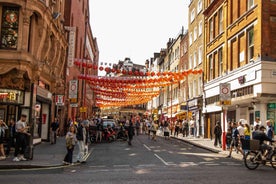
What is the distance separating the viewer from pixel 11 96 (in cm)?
1902

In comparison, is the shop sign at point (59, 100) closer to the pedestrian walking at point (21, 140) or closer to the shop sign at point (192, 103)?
the pedestrian walking at point (21, 140)

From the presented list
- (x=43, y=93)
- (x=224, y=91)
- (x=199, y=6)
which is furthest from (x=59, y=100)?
(x=199, y=6)

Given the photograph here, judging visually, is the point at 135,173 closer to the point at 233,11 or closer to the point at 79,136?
the point at 79,136

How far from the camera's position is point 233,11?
91.4 feet

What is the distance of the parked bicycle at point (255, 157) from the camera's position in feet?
43.0

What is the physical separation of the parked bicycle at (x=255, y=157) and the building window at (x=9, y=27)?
1281 centimetres

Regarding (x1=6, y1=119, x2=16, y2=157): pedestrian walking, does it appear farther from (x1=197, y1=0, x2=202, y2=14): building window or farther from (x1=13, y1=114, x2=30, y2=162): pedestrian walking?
(x1=197, y1=0, x2=202, y2=14): building window

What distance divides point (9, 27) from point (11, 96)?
3.65m

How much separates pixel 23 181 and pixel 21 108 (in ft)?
33.9

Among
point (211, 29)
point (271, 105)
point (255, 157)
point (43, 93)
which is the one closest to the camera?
point (255, 157)

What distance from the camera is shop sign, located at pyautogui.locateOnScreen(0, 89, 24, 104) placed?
1869 centimetres

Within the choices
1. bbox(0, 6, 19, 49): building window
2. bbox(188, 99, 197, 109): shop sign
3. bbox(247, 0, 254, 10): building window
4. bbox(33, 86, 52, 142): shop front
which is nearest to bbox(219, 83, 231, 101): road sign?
bbox(247, 0, 254, 10): building window

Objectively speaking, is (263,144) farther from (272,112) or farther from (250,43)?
(250,43)

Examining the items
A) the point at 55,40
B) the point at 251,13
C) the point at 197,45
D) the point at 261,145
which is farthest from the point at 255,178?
the point at 197,45
